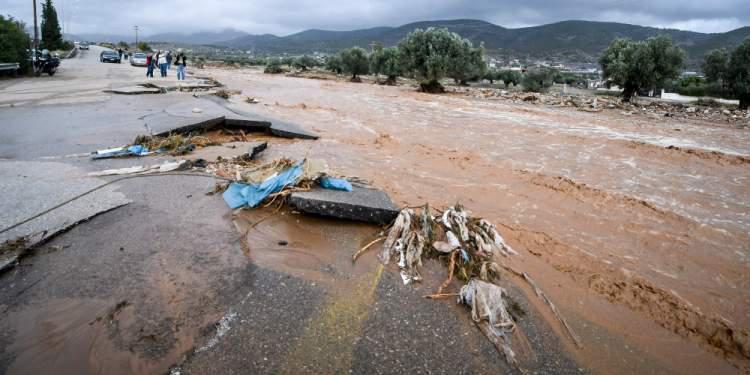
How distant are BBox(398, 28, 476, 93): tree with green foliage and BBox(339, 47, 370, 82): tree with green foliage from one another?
55.0 feet

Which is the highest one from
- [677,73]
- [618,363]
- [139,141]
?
[677,73]

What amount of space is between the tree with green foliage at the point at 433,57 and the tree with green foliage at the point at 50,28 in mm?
51786

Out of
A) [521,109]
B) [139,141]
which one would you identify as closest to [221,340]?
[139,141]

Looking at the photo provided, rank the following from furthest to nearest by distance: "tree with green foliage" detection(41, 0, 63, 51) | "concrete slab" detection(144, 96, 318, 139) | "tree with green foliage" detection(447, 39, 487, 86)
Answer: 1. "tree with green foliage" detection(41, 0, 63, 51)
2. "tree with green foliage" detection(447, 39, 487, 86)
3. "concrete slab" detection(144, 96, 318, 139)

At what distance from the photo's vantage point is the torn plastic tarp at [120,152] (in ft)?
19.7

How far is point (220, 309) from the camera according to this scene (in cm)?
262

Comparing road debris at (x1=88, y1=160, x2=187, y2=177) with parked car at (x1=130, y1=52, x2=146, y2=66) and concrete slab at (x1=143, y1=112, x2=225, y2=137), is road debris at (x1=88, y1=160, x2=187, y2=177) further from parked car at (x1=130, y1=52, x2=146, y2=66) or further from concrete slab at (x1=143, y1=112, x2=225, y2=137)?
parked car at (x1=130, y1=52, x2=146, y2=66)

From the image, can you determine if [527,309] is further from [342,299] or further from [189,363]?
[189,363]

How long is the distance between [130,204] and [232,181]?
1.15 m

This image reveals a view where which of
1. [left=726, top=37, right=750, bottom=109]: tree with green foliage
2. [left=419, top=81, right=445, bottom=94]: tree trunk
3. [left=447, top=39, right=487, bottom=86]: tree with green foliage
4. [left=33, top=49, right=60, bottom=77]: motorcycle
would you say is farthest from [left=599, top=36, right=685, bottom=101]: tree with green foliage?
[left=33, top=49, right=60, bottom=77]: motorcycle

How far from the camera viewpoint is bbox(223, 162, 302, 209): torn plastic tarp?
170 inches

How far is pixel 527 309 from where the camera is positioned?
2947 mm

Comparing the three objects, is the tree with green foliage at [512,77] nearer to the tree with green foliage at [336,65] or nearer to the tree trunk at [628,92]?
the tree with green foliage at [336,65]

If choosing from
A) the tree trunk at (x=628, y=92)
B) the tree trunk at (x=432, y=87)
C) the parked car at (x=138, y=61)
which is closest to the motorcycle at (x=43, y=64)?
the parked car at (x=138, y=61)
